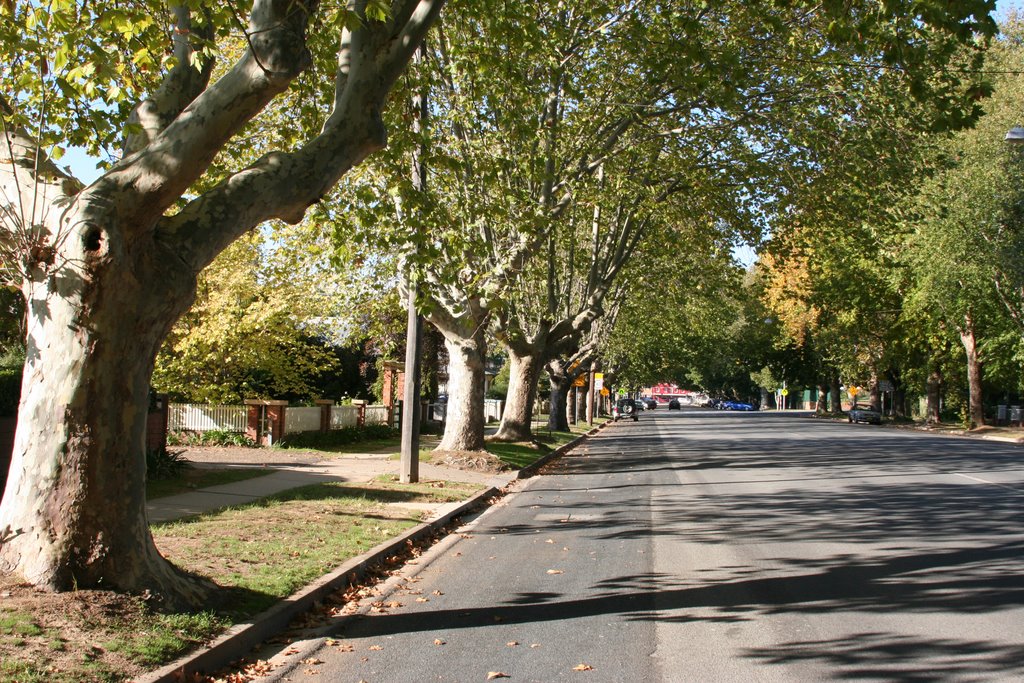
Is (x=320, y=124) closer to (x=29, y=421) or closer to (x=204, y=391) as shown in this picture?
(x=29, y=421)

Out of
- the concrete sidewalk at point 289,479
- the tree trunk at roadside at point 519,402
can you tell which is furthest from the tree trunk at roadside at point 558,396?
the concrete sidewalk at point 289,479

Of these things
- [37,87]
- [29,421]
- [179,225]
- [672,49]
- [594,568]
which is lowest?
[594,568]

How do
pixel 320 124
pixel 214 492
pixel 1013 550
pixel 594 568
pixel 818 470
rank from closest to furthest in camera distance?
1. pixel 594 568
2. pixel 1013 550
3. pixel 320 124
4. pixel 214 492
5. pixel 818 470

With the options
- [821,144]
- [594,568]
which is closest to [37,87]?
[594,568]

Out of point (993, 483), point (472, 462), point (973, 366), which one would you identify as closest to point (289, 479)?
point (472, 462)

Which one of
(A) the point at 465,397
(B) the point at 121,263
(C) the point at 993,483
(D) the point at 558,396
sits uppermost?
(B) the point at 121,263

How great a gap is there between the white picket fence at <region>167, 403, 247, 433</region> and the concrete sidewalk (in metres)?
3.39

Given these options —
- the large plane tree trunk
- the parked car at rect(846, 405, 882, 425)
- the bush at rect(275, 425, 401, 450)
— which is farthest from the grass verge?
the parked car at rect(846, 405, 882, 425)

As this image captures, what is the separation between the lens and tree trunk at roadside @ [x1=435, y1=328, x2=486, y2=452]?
2067cm

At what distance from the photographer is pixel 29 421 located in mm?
5945

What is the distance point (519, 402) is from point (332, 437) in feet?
20.4

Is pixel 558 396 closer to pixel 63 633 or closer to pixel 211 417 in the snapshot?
pixel 211 417

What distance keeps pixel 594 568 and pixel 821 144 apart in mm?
11898

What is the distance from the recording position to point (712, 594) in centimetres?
787
